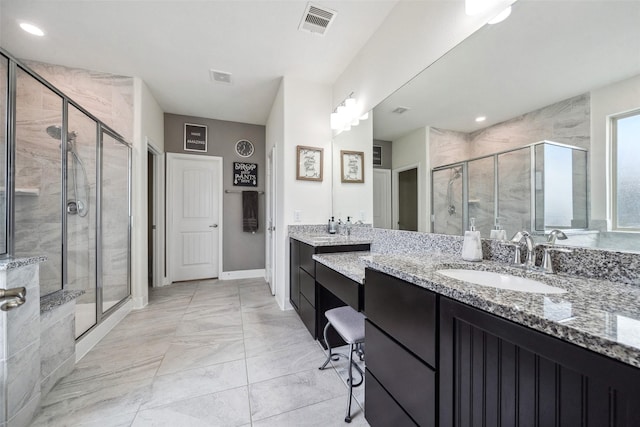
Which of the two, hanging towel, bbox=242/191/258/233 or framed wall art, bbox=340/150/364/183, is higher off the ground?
framed wall art, bbox=340/150/364/183

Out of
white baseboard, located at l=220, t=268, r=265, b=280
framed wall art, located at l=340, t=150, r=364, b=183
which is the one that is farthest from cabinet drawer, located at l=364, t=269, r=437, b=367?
white baseboard, located at l=220, t=268, r=265, b=280

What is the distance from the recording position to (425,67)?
1.59 metres

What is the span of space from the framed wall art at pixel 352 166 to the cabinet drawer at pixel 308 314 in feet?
4.09

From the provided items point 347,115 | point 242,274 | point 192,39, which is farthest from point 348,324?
point 242,274

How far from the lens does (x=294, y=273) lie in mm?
2549

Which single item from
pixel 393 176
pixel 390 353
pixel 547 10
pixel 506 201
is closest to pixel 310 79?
pixel 393 176

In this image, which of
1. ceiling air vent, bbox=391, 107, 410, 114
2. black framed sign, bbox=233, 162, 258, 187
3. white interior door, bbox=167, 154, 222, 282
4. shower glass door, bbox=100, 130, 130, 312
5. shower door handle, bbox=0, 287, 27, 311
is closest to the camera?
shower door handle, bbox=0, 287, 27, 311

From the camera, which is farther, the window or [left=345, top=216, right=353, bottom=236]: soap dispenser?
[left=345, top=216, right=353, bottom=236]: soap dispenser

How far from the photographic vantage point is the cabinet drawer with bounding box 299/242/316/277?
6.53ft

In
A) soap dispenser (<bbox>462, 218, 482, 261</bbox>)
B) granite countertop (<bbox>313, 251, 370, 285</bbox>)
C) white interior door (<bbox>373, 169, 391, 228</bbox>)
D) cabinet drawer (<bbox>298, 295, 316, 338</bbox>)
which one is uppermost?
white interior door (<bbox>373, 169, 391, 228</bbox>)

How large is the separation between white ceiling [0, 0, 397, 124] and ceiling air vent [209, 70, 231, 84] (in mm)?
70

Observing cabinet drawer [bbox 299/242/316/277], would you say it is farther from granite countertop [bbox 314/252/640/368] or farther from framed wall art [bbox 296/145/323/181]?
granite countertop [bbox 314/252/640/368]

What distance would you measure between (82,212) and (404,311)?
3023 millimetres

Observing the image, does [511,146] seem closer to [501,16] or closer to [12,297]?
[501,16]
